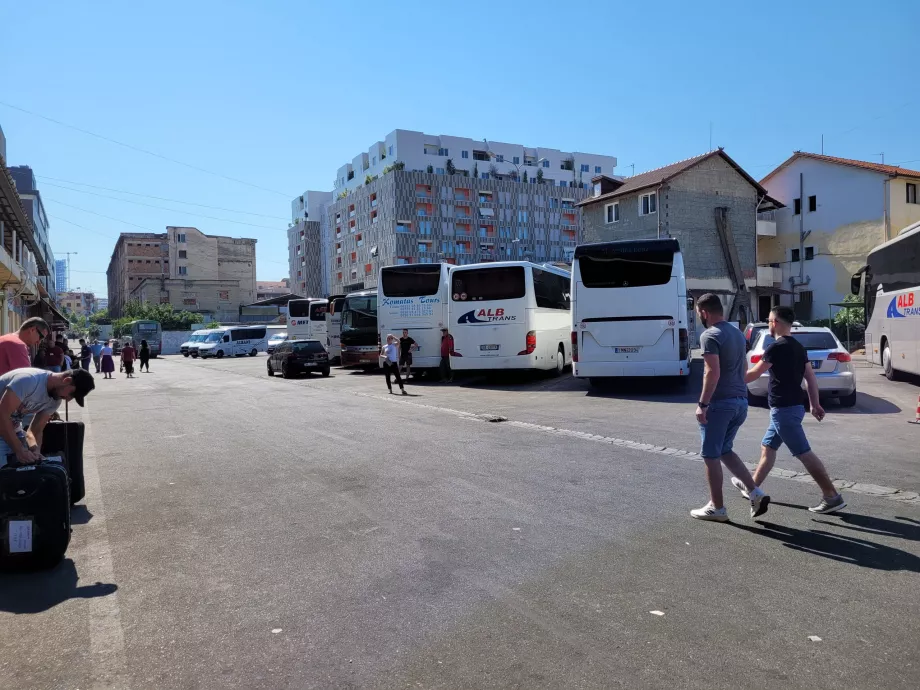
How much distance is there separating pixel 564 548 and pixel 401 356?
1655cm

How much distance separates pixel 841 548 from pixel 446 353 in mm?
17745

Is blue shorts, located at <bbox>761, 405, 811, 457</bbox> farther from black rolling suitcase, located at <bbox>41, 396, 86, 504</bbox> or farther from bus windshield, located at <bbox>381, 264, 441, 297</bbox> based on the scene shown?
bus windshield, located at <bbox>381, 264, 441, 297</bbox>

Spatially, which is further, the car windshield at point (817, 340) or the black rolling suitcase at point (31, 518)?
the car windshield at point (817, 340)

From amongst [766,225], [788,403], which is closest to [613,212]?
[766,225]

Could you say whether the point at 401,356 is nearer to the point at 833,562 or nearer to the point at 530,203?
the point at 833,562

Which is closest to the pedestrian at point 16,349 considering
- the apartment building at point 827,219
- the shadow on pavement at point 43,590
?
the shadow on pavement at point 43,590

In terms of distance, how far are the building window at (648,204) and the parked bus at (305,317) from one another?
20755 mm

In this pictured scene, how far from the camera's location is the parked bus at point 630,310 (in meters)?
16.0

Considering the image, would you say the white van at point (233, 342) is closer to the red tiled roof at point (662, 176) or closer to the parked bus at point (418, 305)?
the red tiled roof at point (662, 176)

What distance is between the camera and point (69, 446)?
6.71 m

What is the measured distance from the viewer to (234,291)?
108 m

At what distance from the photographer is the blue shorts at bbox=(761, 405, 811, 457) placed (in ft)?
19.6

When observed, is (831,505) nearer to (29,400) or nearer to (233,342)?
(29,400)

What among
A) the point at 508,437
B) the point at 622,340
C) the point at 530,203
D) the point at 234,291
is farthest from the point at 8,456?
the point at 234,291
